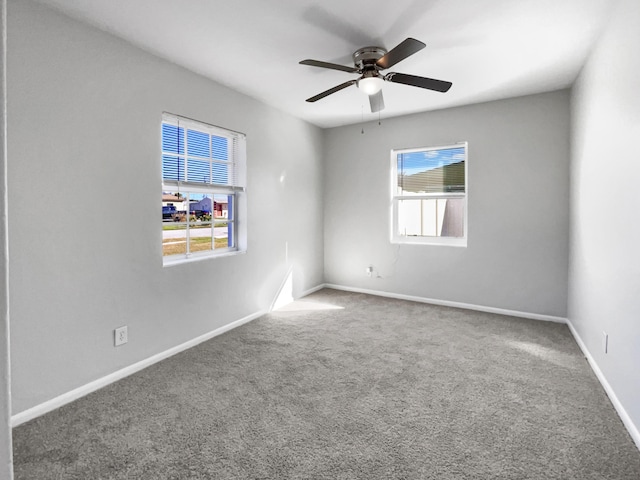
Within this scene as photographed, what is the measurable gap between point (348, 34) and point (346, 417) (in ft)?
8.37

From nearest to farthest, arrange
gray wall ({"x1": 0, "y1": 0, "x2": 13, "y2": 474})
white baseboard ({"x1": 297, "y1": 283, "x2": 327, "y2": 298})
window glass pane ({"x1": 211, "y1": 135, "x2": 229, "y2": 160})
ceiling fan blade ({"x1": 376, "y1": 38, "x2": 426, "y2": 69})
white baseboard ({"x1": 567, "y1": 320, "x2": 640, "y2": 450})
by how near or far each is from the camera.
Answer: gray wall ({"x1": 0, "y1": 0, "x2": 13, "y2": 474}) → white baseboard ({"x1": 567, "y1": 320, "x2": 640, "y2": 450}) → ceiling fan blade ({"x1": 376, "y1": 38, "x2": 426, "y2": 69}) → window glass pane ({"x1": 211, "y1": 135, "x2": 229, "y2": 160}) → white baseboard ({"x1": 297, "y1": 283, "x2": 327, "y2": 298})

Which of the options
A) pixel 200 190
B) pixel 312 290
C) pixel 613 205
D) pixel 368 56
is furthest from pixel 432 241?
pixel 200 190

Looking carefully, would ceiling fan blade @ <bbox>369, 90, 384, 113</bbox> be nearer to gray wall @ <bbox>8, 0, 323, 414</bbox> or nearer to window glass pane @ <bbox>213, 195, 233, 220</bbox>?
gray wall @ <bbox>8, 0, 323, 414</bbox>

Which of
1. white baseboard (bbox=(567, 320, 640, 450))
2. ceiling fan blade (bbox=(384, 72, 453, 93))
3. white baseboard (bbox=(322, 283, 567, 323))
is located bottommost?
white baseboard (bbox=(567, 320, 640, 450))

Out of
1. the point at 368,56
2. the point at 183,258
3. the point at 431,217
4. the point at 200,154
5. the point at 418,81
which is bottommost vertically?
the point at 183,258

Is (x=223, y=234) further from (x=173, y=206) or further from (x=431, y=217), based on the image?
(x=431, y=217)

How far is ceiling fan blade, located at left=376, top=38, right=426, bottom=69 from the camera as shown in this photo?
1983 millimetres

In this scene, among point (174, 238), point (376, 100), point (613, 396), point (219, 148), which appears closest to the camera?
point (613, 396)

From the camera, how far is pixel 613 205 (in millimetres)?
2150

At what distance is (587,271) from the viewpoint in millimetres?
2791

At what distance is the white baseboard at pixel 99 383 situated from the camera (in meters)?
2.00

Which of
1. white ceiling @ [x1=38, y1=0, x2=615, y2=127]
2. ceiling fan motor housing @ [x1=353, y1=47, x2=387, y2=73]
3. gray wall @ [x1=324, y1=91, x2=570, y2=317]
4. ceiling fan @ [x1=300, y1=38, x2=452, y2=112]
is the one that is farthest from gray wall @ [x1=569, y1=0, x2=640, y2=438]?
ceiling fan motor housing @ [x1=353, y1=47, x2=387, y2=73]

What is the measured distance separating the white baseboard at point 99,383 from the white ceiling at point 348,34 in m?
2.42

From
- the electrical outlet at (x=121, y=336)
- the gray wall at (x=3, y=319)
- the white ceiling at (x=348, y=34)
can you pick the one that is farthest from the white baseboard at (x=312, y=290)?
the gray wall at (x=3, y=319)
